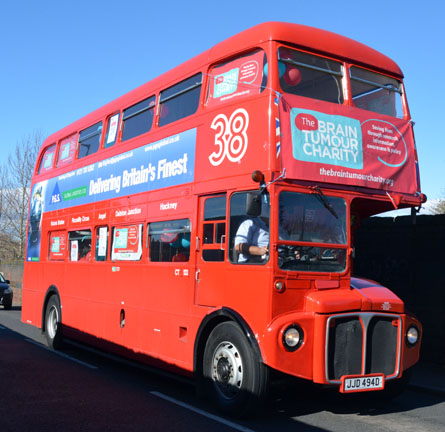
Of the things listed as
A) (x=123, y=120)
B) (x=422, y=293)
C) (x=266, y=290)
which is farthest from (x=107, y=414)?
(x=422, y=293)

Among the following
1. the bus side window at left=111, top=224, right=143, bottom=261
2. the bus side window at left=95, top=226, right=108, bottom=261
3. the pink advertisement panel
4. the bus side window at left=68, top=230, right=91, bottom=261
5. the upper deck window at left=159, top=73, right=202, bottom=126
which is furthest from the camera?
the bus side window at left=68, top=230, right=91, bottom=261

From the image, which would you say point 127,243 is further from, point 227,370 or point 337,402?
point 337,402

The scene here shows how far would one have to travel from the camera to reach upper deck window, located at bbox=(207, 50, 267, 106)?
6745mm

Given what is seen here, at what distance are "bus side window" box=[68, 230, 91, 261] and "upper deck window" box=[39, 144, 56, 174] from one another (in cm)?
241

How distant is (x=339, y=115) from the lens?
6.93 m

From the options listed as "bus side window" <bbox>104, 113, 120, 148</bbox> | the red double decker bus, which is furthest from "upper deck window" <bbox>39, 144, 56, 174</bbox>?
the red double decker bus

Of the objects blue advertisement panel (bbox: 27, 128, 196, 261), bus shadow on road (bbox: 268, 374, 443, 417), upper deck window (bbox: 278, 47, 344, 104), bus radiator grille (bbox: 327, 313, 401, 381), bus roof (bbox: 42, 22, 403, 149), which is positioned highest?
bus roof (bbox: 42, 22, 403, 149)

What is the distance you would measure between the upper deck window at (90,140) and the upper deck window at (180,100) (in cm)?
255

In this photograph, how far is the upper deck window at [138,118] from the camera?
9.18 m

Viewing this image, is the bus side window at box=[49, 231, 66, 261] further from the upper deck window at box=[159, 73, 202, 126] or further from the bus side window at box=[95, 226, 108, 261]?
the upper deck window at box=[159, 73, 202, 126]

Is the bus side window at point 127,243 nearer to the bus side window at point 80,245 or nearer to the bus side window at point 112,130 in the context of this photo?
the bus side window at point 80,245

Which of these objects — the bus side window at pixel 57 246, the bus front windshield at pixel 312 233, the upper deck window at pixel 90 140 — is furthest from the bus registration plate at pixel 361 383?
the bus side window at pixel 57 246

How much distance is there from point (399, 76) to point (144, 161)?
393 centimetres

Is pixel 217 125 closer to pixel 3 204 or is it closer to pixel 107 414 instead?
pixel 107 414
